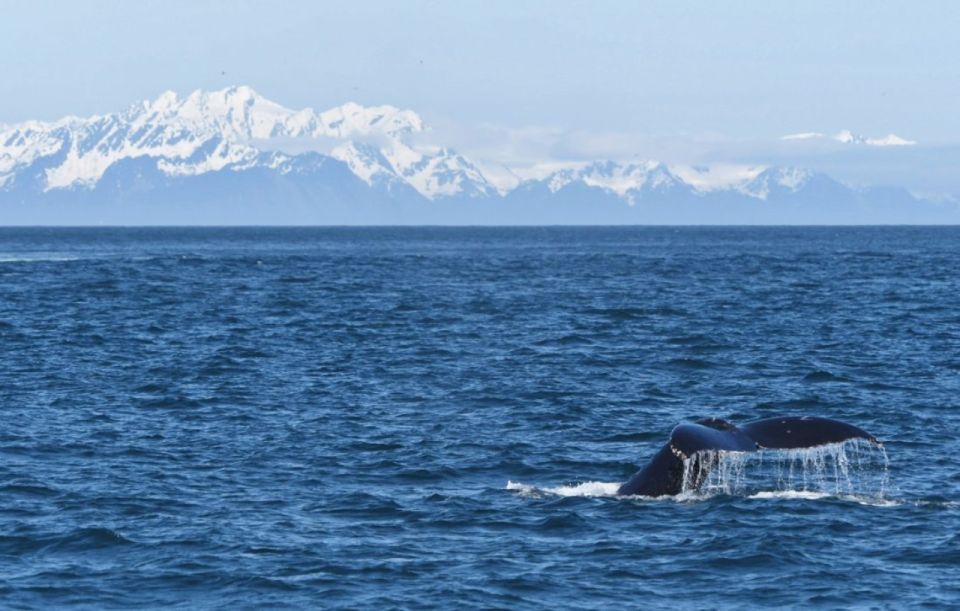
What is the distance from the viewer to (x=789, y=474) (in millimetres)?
21359

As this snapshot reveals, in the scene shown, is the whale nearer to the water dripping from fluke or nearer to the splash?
the water dripping from fluke

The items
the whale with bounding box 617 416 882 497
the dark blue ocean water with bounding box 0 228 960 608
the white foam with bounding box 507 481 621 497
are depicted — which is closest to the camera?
the dark blue ocean water with bounding box 0 228 960 608

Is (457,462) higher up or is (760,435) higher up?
(760,435)

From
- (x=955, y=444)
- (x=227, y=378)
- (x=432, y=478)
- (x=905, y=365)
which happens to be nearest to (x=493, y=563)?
(x=432, y=478)

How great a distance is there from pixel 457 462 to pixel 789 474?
4.77 m

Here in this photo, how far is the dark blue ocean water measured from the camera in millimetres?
16000

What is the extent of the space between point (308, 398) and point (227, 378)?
3773mm

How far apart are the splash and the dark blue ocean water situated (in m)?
0.09

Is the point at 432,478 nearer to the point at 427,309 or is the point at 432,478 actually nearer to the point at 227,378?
the point at 227,378

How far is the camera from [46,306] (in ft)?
180

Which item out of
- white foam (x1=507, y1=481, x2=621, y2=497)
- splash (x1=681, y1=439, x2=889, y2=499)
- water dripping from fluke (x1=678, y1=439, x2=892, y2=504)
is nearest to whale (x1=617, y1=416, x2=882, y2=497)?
water dripping from fluke (x1=678, y1=439, x2=892, y2=504)

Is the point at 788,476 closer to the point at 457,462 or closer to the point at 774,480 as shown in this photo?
the point at 774,480

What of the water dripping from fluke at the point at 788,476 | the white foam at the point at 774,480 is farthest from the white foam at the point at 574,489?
the water dripping from fluke at the point at 788,476

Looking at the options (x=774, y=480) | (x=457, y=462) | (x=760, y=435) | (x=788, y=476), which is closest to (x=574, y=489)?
(x=457, y=462)
